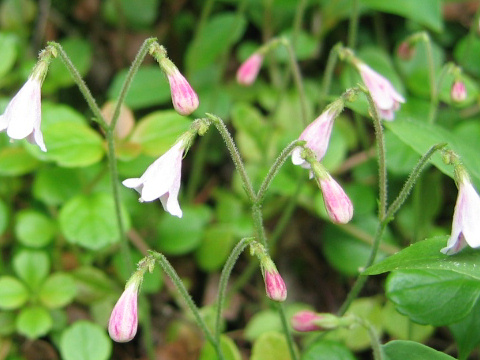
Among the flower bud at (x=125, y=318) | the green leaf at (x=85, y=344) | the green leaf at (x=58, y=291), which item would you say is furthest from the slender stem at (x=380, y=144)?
the green leaf at (x=58, y=291)

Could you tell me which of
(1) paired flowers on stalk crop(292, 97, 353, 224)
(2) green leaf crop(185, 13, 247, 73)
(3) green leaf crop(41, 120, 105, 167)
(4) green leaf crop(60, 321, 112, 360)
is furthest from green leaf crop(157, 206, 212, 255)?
(1) paired flowers on stalk crop(292, 97, 353, 224)

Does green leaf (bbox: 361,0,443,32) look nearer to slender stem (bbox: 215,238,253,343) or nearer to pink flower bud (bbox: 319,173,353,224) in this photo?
pink flower bud (bbox: 319,173,353,224)

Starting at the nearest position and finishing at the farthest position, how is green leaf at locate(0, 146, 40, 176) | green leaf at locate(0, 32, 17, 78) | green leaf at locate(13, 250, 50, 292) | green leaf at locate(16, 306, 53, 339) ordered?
1. green leaf at locate(16, 306, 53, 339)
2. green leaf at locate(13, 250, 50, 292)
3. green leaf at locate(0, 146, 40, 176)
4. green leaf at locate(0, 32, 17, 78)

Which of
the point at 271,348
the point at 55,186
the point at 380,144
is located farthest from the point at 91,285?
the point at 380,144

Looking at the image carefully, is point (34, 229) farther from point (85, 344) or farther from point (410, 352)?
point (410, 352)

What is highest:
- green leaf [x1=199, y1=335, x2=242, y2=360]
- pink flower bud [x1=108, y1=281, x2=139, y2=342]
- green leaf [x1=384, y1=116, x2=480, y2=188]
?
green leaf [x1=384, y1=116, x2=480, y2=188]

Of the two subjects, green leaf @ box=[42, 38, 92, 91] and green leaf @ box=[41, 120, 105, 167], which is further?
green leaf @ box=[42, 38, 92, 91]

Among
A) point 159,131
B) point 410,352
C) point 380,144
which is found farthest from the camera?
point 159,131
